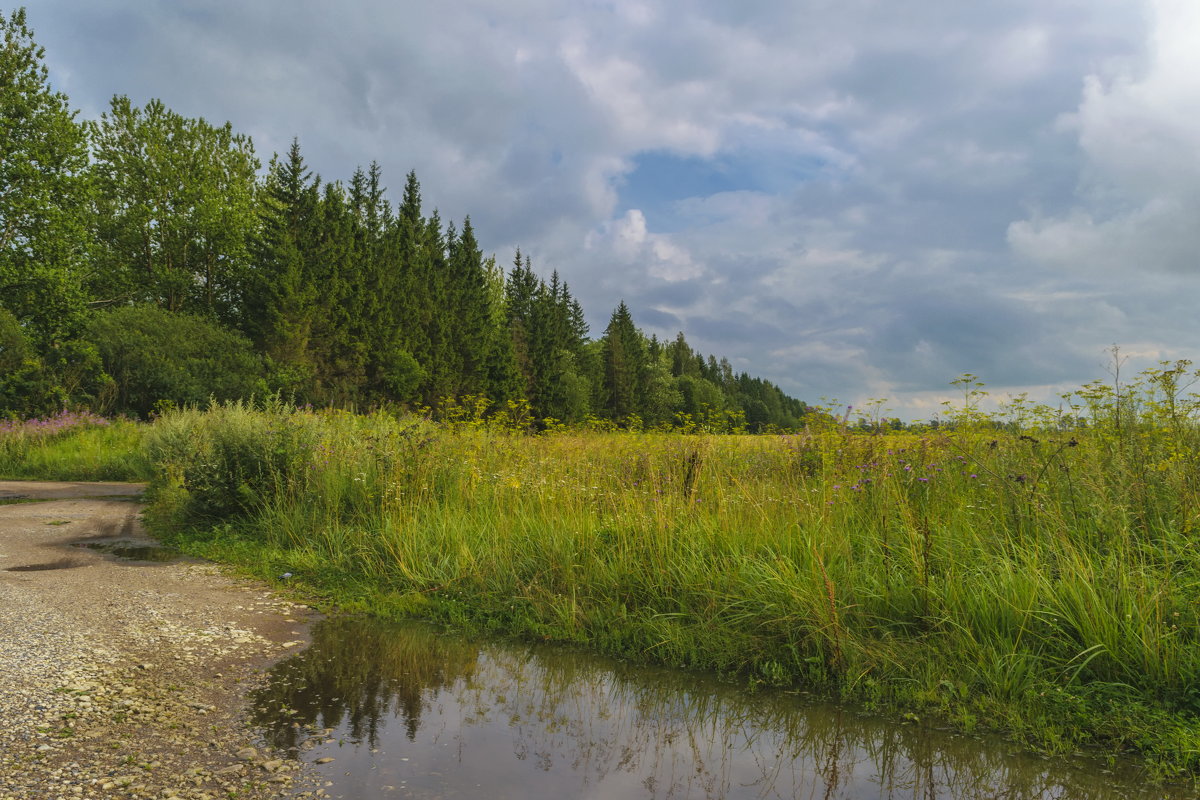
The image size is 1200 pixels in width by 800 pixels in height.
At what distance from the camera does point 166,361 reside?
2536 centimetres

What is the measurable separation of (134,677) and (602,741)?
2.87 meters

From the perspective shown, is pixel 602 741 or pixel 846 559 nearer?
pixel 602 741

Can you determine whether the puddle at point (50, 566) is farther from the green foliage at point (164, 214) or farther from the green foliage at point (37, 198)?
the green foliage at point (164, 214)

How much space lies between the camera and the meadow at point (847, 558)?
3.83 m

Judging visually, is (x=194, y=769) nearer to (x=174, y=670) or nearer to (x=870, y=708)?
A: (x=174, y=670)

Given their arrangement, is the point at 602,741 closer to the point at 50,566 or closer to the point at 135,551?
the point at 50,566

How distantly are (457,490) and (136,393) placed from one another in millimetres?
21982

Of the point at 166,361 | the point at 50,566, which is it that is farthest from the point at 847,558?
the point at 166,361

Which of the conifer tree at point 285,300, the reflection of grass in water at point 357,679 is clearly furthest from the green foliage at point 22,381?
the reflection of grass in water at point 357,679

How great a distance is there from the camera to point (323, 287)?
37.7 meters

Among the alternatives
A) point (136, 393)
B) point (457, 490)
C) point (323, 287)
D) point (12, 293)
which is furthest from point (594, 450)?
point (323, 287)

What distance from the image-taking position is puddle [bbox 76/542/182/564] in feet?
25.6

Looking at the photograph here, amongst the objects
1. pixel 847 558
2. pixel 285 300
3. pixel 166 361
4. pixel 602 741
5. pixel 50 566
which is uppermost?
pixel 285 300

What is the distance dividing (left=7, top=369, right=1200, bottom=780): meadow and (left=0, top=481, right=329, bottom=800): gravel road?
0.95 metres
